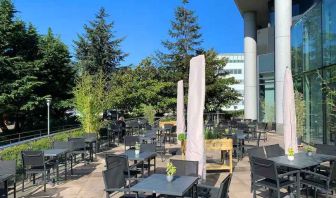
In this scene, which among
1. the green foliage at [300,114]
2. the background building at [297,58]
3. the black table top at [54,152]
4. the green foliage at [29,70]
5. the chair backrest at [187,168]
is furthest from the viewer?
the green foliage at [29,70]

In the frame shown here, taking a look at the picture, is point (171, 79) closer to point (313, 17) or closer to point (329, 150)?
point (313, 17)

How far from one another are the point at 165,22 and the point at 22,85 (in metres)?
20.9

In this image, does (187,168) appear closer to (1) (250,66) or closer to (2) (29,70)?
(2) (29,70)

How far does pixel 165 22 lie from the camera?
4122cm

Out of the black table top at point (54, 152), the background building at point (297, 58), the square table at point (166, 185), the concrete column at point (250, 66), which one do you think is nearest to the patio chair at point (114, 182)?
the square table at point (166, 185)

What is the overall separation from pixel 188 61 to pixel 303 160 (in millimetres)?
29712

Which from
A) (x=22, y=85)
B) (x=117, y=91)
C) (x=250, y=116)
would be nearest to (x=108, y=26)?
(x=117, y=91)

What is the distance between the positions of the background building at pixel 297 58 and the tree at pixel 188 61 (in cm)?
626

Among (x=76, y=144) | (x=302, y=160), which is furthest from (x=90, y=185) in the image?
(x=302, y=160)

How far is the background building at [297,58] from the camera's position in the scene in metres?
13.5

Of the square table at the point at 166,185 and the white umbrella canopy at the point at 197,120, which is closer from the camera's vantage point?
the square table at the point at 166,185

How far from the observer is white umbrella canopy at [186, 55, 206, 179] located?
6.64 meters

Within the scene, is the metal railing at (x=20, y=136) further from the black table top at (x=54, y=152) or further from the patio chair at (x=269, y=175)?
the patio chair at (x=269, y=175)

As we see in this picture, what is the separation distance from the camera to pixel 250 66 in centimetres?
2823
